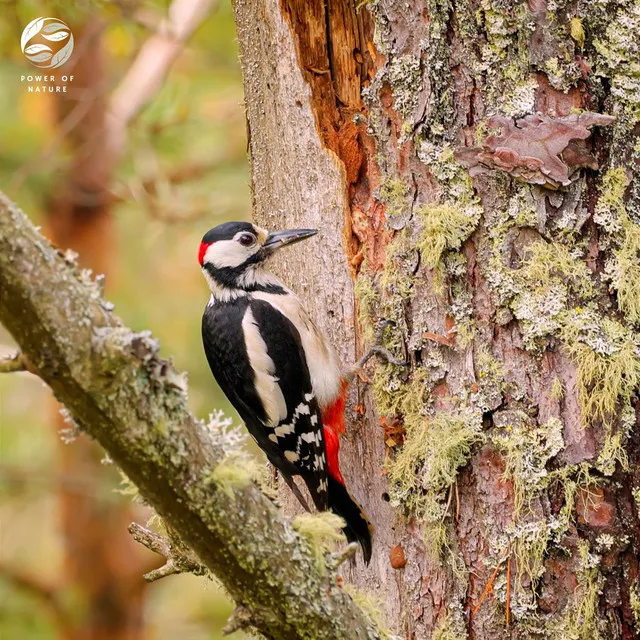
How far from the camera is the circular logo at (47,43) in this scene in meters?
4.56

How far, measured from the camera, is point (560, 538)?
2.11 metres

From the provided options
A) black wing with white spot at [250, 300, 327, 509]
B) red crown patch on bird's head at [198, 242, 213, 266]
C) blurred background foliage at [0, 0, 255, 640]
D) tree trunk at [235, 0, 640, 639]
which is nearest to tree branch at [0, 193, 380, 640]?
tree trunk at [235, 0, 640, 639]

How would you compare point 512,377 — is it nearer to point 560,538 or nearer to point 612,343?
point 612,343

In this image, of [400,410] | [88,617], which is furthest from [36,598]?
[400,410]

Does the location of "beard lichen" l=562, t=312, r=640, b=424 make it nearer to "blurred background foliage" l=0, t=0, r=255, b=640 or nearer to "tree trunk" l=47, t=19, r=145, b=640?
"blurred background foliage" l=0, t=0, r=255, b=640

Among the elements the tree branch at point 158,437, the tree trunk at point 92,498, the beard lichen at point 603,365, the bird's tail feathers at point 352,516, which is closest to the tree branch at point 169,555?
the tree branch at point 158,437

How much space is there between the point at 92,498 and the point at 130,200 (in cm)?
214

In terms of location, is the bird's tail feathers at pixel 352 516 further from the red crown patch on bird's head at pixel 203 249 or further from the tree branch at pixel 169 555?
the red crown patch on bird's head at pixel 203 249

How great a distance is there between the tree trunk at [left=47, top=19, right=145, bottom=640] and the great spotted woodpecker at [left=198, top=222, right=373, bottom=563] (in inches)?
105

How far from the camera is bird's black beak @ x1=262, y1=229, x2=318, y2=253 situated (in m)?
2.73

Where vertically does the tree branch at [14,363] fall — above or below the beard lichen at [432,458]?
above

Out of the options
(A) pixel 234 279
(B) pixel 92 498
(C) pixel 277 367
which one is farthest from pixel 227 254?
(B) pixel 92 498

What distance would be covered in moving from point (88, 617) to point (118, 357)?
497 cm

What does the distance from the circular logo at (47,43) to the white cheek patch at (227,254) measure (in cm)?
202
